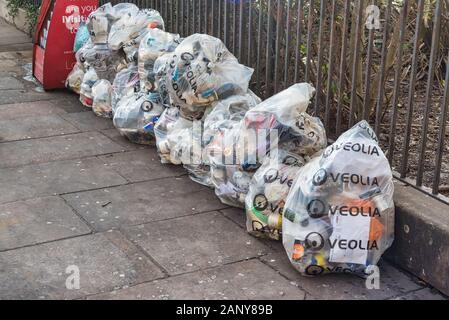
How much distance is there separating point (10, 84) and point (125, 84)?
199 cm

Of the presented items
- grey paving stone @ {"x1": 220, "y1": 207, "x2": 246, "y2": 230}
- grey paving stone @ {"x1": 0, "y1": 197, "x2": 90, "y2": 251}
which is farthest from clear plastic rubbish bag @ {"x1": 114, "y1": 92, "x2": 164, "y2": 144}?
grey paving stone @ {"x1": 220, "y1": 207, "x2": 246, "y2": 230}

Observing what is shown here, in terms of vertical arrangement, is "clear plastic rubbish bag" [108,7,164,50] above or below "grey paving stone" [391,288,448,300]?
above

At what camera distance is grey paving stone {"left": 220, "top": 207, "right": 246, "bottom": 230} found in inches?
191

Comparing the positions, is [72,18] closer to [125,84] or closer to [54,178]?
[125,84]

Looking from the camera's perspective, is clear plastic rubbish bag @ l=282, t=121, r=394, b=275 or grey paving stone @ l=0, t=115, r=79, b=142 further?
grey paving stone @ l=0, t=115, r=79, b=142

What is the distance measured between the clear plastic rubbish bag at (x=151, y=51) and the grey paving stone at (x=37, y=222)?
146 cm

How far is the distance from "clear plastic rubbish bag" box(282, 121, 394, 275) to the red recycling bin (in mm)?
4172

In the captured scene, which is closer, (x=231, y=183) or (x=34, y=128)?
(x=231, y=183)

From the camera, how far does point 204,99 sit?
18.2ft

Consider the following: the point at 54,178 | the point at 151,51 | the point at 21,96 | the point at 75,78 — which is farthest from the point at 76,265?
the point at 21,96

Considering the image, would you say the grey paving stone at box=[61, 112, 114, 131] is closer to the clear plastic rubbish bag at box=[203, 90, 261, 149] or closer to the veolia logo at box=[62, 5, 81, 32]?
the veolia logo at box=[62, 5, 81, 32]

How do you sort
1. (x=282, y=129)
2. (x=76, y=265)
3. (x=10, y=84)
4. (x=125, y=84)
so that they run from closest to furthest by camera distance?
(x=76, y=265) < (x=282, y=129) < (x=125, y=84) < (x=10, y=84)

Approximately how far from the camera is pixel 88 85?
7.15 m
